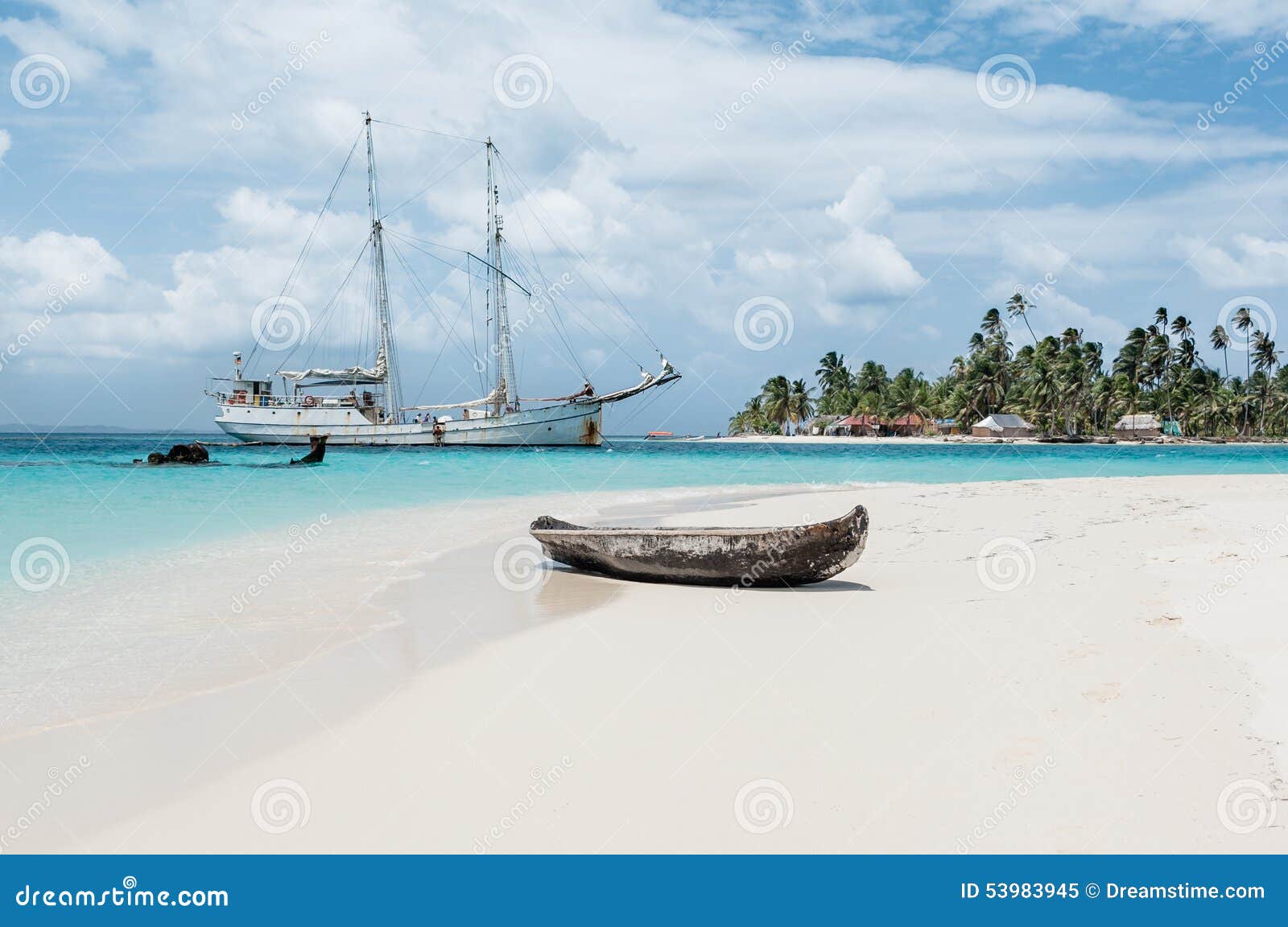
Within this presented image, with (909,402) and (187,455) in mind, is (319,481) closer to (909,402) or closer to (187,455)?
(187,455)

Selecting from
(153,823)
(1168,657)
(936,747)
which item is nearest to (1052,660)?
(1168,657)

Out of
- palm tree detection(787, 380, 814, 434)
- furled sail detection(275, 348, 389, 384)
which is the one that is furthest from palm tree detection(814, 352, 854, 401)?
furled sail detection(275, 348, 389, 384)

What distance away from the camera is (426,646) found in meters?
7.57

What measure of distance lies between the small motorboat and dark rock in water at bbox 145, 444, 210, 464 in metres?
36.1

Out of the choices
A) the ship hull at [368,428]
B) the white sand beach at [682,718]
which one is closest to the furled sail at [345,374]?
the ship hull at [368,428]

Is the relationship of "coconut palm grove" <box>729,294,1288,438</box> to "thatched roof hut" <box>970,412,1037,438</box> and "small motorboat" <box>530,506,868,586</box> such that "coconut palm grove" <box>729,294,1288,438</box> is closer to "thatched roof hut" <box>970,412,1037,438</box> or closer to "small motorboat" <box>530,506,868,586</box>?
"thatched roof hut" <box>970,412,1037,438</box>

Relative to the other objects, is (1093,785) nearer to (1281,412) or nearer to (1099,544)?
(1099,544)

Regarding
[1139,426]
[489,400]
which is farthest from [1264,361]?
[489,400]

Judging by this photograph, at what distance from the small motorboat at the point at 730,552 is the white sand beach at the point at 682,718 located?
10.9 inches

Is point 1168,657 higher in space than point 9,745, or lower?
higher

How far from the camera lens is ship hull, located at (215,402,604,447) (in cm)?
6768

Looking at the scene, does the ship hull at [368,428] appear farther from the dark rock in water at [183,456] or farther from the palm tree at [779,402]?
the palm tree at [779,402]

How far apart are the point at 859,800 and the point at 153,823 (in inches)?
131

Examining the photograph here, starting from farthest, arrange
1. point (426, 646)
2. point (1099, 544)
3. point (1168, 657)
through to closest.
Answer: point (1099, 544)
point (426, 646)
point (1168, 657)
